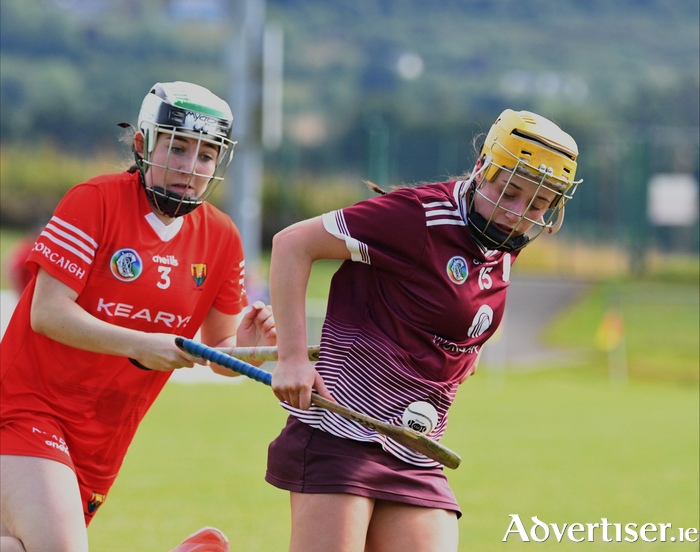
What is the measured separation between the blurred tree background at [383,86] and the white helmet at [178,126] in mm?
20810

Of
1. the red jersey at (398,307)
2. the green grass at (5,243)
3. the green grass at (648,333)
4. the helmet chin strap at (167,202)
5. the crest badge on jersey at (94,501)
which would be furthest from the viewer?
the green grass at (5,243)

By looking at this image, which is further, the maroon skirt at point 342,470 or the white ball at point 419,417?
the white ball at point 419,417

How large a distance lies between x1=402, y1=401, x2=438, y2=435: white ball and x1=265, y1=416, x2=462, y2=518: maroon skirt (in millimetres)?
117

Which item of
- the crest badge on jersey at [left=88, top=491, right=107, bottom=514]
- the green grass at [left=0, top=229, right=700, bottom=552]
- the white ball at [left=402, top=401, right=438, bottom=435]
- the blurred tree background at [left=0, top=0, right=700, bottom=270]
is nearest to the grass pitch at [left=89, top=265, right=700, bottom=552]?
the green grass at [left=0, top=229, right=700, bottom=552]

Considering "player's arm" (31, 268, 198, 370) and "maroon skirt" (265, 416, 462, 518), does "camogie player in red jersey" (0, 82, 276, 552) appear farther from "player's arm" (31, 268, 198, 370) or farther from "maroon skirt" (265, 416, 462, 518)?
"maroon skirt" (265, 416, 462, 518)

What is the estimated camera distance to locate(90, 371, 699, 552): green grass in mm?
5535

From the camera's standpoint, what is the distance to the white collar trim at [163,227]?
3291 millimetres

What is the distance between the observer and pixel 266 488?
21.4 ft

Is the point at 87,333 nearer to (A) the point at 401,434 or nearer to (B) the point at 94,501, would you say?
(B) the point at 94,501

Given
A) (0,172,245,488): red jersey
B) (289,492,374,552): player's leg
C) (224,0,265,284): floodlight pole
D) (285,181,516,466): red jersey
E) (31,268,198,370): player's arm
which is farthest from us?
(224,0,265,284): floodlight pole

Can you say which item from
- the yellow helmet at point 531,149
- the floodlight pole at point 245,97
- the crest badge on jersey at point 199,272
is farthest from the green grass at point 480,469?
the floodlight pole at point 245,97

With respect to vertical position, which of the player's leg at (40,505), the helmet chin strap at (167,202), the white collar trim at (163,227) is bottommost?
the player's leg at (40,505)

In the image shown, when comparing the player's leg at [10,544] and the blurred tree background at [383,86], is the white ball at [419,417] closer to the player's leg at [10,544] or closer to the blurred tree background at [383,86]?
the player's leg at [10,544]

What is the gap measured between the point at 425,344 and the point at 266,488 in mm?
3909
